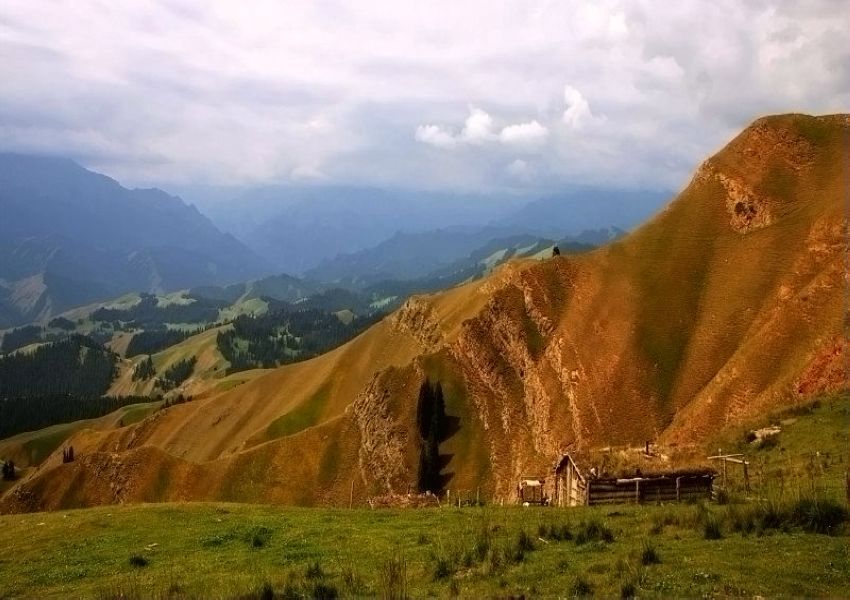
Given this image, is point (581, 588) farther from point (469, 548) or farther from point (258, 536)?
point (258, 536)

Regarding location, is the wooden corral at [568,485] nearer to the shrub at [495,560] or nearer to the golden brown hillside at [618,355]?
the shrub at [495,560]

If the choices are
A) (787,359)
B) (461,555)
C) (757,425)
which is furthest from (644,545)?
(787,359)

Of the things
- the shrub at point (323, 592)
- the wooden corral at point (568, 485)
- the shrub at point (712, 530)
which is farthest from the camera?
the wooden corral at point (568, 485)

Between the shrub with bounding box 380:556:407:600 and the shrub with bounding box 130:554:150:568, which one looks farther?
the shrub with bounding box 130:554:150:568

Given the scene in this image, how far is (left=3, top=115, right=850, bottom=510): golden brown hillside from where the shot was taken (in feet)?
262

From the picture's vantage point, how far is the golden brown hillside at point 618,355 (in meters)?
80.0

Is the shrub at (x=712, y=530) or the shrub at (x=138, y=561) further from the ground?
the shrub at (x=712, y=530)

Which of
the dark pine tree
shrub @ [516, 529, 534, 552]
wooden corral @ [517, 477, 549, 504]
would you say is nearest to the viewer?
shrub @ [516, 529, 534, 552]

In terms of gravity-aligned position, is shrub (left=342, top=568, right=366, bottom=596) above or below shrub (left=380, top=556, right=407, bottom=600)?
below

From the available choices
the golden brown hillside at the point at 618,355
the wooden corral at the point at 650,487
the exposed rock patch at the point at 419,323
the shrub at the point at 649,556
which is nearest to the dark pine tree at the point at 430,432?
the golden brown hillside at the point at 618,355

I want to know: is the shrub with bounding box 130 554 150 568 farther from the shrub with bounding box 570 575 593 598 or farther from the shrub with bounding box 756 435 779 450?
the shrub with bounding box 756 435 779 450

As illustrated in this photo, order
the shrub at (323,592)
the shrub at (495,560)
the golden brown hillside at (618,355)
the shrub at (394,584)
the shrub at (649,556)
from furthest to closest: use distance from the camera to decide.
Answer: the golden brown hillside at (618,355) < the shrub at (495,560) < the shrub at (649,556) < the shrub at (323,592) < the shrub at (394,584)

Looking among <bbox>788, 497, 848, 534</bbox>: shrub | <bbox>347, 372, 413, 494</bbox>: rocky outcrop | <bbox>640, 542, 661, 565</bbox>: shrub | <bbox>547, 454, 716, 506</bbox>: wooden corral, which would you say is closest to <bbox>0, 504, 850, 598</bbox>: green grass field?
<bbox>640, 542, 661, 565</bbox>: shrub

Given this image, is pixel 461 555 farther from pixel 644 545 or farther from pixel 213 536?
pixel 213 536
